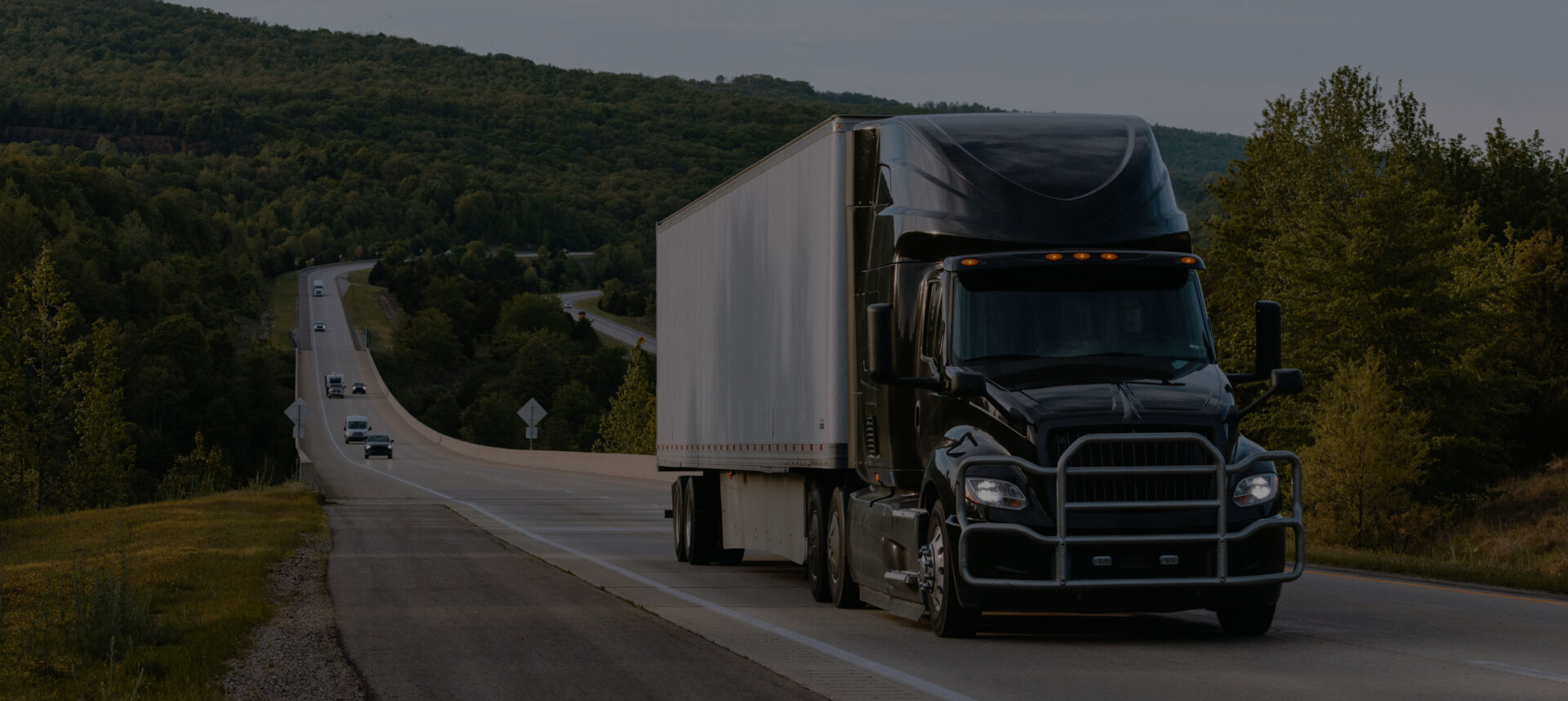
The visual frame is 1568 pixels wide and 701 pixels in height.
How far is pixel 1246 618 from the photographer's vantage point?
12195 millimetres

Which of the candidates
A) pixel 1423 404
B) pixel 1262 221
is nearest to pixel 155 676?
pixel 1423 404

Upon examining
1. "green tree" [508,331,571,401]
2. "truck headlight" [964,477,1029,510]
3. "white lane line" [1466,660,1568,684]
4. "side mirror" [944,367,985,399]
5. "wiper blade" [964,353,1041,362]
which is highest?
"green tree" [508,331,571,401]

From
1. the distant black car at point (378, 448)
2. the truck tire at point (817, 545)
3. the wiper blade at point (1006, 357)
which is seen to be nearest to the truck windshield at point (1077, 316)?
the wiper blade at point (1006, 357)

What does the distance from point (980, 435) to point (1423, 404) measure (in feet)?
144

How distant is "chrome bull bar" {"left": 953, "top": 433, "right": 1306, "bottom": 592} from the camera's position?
11.0 meters

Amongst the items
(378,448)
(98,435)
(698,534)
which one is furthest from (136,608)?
(378,448)

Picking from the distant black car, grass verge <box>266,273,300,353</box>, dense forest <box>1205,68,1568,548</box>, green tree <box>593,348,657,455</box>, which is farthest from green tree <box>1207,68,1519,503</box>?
grass verge <box>266,273,300,353</box>

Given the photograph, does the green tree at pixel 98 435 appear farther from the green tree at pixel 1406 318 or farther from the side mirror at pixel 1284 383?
the side mirror at pixel 1284 383

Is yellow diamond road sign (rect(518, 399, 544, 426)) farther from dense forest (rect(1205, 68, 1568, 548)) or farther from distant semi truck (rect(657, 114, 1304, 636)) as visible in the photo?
distant semi truck (rect(657, 114, 1304, 636))

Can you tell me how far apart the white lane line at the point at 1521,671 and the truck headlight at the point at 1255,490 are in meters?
1.63

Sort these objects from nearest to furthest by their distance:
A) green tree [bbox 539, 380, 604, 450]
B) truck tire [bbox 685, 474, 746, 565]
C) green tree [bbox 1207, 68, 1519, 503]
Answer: truck tire [bbox 685, 474, 746, 565]
green tree [bbox 1207, 68, 1519, 503]
green tree [bbox 539, 380, 604, 450]

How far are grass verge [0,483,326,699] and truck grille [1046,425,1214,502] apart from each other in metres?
5.42

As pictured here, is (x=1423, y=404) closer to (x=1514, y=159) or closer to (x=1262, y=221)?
(x=1262, y=221)

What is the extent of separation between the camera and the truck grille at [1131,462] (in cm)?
1116
